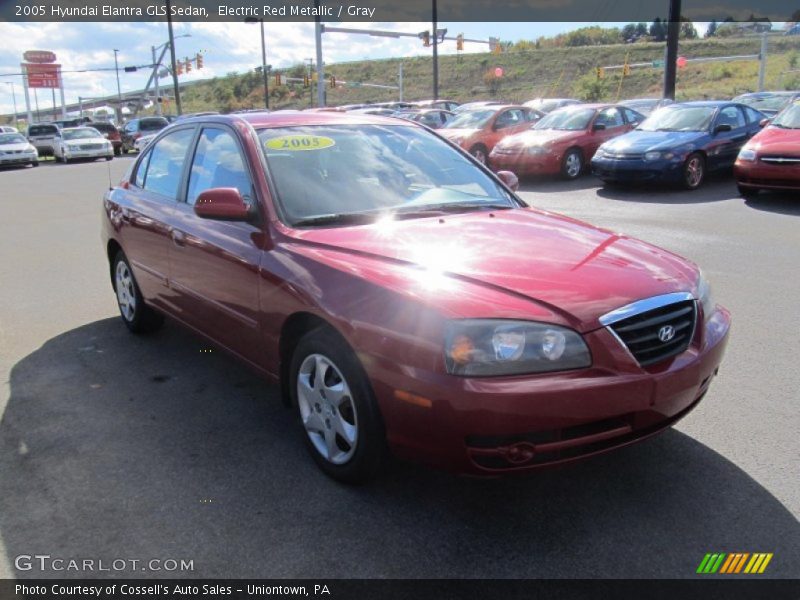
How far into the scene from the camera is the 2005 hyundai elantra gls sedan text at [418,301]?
255 centimetres

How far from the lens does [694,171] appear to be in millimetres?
11977

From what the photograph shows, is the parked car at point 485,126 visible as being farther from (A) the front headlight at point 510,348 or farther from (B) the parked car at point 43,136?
(B) the parked car at point 43,136

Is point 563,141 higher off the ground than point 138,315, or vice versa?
point 563,141

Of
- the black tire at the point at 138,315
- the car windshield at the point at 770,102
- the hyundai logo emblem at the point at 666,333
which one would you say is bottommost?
the black tire at the point at 138,315

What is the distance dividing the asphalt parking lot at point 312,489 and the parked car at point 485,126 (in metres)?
11.1

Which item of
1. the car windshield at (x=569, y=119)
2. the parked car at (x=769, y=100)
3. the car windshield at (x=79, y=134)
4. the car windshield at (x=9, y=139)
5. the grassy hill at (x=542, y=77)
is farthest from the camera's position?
the grassy hill at (x=542, y=77)

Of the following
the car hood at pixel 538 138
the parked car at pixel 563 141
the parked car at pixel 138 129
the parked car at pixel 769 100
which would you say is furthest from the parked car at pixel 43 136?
the parked car at pixel 769 100

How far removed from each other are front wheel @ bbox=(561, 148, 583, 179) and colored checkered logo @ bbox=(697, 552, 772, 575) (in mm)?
12204

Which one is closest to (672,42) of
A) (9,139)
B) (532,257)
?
(532,257)

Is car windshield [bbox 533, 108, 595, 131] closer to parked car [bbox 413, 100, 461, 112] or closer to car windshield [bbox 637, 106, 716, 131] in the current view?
car windshield [bbox 637, 106, 716, 131]

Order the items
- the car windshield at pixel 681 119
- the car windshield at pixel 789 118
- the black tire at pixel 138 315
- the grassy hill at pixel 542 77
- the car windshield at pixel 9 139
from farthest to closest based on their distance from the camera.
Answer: the grassy hill at pixel 542 77, the car windshield at pixel 9 139, the car windshield at pixel 681 119, the car windshield at pixel 789 118, the black tire at pixel 138 315

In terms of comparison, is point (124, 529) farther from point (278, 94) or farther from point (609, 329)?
point (278, 94)

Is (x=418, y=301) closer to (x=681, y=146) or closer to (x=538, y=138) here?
(x=681, y=146)

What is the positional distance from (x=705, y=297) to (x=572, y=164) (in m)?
11.6
